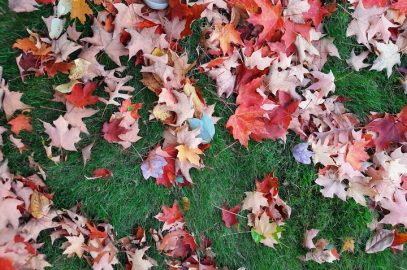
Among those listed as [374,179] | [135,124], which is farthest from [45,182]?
[374,179]

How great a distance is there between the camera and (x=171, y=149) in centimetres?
244

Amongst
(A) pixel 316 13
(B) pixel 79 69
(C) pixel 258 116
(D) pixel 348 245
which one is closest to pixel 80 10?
(B) pixel 79 69

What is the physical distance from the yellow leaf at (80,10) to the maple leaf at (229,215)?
4.47 feet

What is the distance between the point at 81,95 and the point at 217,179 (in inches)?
37.1

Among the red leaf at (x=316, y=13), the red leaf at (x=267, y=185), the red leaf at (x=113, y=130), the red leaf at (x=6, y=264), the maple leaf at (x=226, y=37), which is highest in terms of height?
the red leaf at (x=316, y=13)

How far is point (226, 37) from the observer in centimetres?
247

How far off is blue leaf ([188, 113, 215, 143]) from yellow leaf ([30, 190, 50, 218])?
2.95 feet

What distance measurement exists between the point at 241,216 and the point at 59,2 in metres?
1.63

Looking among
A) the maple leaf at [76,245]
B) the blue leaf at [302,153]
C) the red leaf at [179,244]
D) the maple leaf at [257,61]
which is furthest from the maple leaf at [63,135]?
the blue leaf at [302,153]

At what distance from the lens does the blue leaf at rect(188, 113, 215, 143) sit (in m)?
2.42

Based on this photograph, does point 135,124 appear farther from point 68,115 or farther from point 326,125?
point 326,125

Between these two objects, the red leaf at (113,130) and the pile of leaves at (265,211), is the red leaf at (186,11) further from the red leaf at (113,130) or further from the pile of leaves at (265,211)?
the pile of leaves at (265,211)

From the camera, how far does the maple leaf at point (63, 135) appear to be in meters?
2.29

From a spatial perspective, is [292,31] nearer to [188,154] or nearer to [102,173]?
[188,154]
